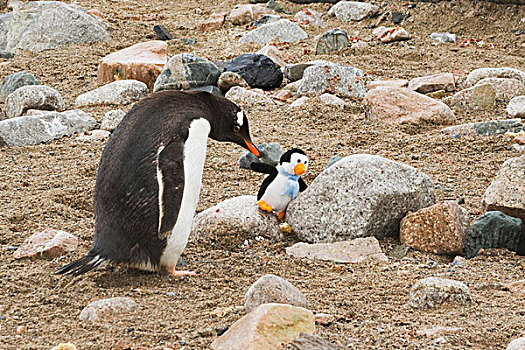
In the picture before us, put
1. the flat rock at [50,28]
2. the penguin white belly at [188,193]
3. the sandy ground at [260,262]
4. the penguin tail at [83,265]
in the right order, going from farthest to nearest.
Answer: the flat rock at [50,28] → the penguin white belly at [188,193] → the penguin tail at [83,265] → the sandy ground at [260,262]

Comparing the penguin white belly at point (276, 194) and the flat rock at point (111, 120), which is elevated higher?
the penguin white belly at point (276, 194)

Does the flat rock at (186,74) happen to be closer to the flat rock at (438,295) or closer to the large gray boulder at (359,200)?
the large gray boulder at (359,200)

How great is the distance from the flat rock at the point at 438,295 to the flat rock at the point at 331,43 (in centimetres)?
628

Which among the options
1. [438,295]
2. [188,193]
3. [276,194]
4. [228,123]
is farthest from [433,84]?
[438,295]

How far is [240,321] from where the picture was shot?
2.60 m

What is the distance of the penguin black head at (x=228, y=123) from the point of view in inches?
161

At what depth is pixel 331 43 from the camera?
9016 millimetres

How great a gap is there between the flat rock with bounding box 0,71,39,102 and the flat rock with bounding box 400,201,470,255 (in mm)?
5359

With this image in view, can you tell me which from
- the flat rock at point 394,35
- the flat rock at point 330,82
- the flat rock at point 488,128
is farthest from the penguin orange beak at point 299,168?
the flat rock at point 394,35

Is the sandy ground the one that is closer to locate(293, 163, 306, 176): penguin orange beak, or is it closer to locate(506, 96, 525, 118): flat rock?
locate(506, 96, 525, 118): flat rock

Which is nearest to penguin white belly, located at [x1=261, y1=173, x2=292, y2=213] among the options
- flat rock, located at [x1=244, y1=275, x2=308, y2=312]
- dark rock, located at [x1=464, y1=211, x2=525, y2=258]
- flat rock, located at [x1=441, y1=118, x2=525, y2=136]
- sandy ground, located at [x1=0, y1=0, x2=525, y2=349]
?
sandy ground, located at [x1=0, y1=0, x2=525, y2=349]

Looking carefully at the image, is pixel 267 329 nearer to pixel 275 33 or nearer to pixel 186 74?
pixel 186 74

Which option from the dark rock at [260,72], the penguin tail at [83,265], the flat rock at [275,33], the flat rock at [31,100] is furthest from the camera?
the flat rock at [275,33]

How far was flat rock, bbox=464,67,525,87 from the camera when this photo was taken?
711cm
